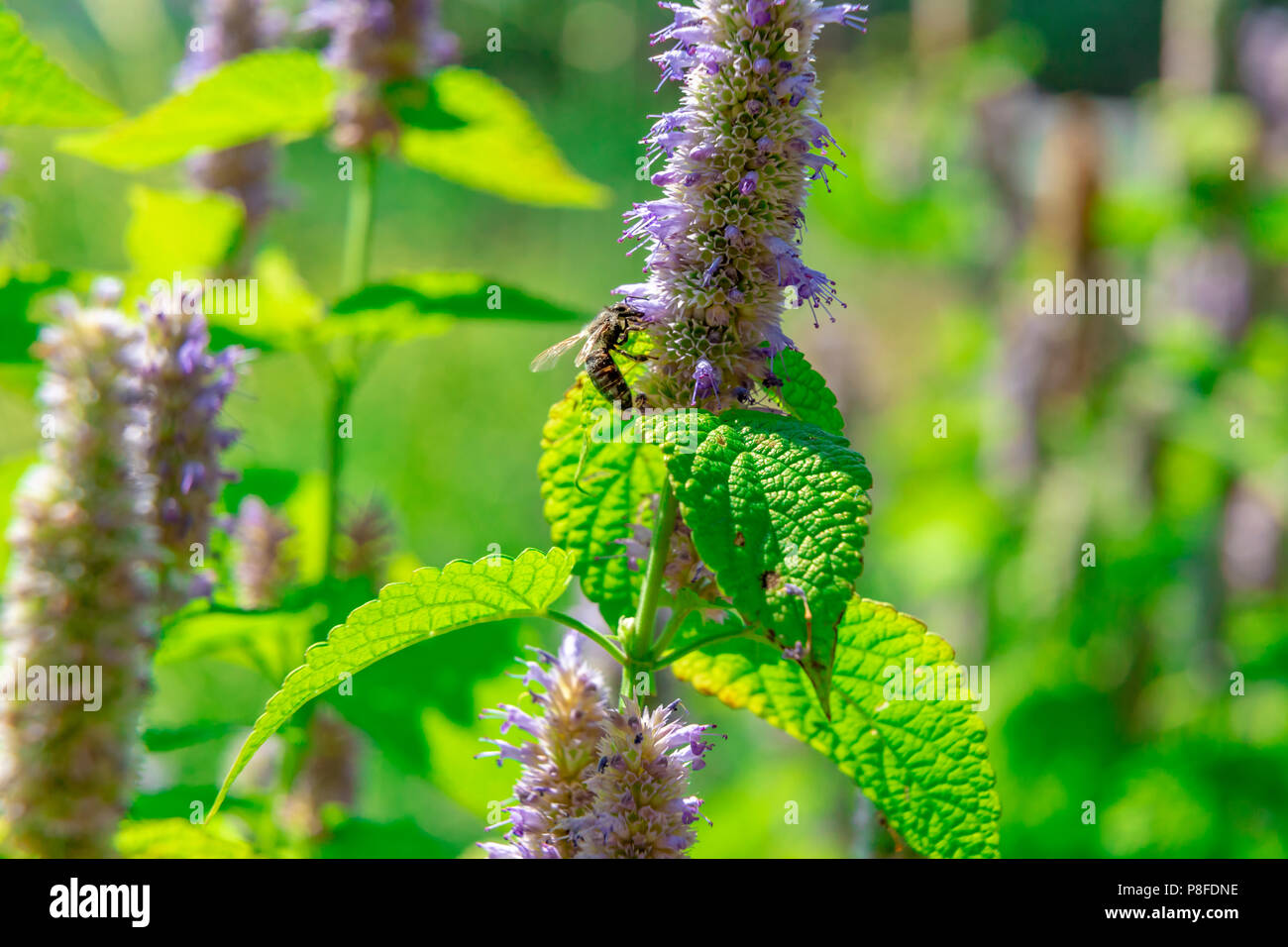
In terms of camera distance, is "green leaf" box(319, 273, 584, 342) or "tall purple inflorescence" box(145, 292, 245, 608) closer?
"tall purple inflorescence" box(145, 292, 245, 608)

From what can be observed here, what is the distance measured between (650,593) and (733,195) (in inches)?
10.8

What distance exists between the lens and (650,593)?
81cm

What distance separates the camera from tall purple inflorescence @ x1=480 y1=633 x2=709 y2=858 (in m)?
0.77

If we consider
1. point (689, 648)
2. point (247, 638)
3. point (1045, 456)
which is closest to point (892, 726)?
point (689, 648)

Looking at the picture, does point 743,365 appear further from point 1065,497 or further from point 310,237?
point 310,237

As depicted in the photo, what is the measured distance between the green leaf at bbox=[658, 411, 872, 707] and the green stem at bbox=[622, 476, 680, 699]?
0.07 m

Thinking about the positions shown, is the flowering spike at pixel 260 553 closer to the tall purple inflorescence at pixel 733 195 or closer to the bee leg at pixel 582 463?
the bee leg at pixel 582 463

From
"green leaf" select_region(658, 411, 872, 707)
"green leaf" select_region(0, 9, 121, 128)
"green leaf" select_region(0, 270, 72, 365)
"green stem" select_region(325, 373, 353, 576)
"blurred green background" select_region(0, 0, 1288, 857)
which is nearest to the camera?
"green leaf" select_region(658, 411, 872, 707)

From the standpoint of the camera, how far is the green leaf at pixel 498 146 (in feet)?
5.11

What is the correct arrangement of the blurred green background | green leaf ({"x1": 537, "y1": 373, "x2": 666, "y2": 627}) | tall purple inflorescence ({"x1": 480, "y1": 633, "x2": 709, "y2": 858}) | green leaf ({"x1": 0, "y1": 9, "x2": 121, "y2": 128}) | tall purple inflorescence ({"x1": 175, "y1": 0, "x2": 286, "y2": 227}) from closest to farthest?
tall purple inflorescence ({"x1": 480, "y1": 633, "x2": 709, "y2": 858}) < green leaf ({"x1": 537, "y1": 373, "x2": 666, "y2": 627}) < green leaf ({"x1": 0, "y1": 9, "x2": 121, "y2": 128}) < tall purple inflorescence ({"x1": 175, "y1": 0, "x2": 286, "y2": 227}) < the blurred green background

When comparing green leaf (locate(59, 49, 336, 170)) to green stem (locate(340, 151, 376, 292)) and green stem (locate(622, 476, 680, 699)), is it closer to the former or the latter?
green stem (locate(340, 151, 376, 292))

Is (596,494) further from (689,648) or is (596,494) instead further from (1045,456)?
(1045,456)

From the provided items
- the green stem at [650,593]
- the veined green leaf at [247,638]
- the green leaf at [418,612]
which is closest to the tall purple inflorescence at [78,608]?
the veined green leaf at [247,638]

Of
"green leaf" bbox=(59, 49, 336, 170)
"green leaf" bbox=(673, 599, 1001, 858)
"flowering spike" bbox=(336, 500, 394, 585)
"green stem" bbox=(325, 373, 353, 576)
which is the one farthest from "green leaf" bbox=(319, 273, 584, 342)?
"green leaf" bbox=(673, 599, 1001, 858)
